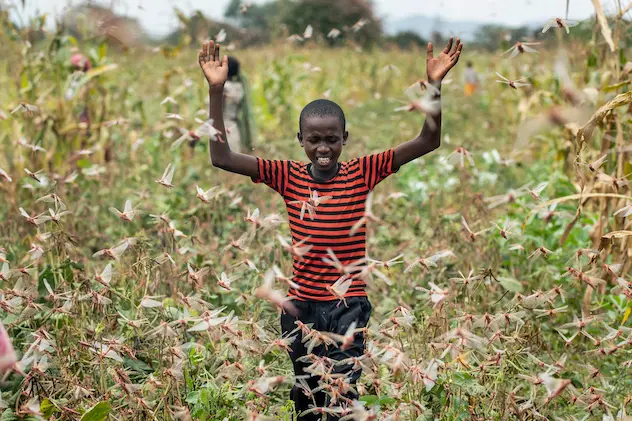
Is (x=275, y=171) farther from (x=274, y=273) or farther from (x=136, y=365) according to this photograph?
(x=136, y=365)

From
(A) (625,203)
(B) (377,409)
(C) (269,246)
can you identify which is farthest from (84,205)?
(A) (625,203)

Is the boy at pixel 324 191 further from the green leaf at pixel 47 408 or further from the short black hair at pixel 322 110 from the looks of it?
the green leaf at pixel 47 408

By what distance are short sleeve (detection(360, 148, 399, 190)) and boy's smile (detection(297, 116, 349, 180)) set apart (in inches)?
4.1

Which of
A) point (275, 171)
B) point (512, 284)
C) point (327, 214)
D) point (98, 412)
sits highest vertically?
point (275, 171)

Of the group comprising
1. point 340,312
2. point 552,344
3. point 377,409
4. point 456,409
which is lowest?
point 552,344

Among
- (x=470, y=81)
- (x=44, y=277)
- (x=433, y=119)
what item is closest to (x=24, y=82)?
(x=44, y=277)

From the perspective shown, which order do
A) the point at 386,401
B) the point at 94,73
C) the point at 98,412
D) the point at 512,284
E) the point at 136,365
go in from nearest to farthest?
the point at 98,412 → the point at 386,401 → the point at 136,365 → the point at 512,284 → the point at 94,73

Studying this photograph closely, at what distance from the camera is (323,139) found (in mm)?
2031

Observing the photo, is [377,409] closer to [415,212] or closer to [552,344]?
[552,344]

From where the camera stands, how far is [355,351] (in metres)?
2.08

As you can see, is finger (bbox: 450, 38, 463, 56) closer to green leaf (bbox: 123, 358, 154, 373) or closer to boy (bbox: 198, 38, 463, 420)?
boy (bbox: 198, 38, 463, 420)

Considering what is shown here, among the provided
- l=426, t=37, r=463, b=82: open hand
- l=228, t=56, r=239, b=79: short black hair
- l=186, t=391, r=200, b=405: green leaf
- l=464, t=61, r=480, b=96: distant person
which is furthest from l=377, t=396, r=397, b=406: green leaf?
l=464, t=61, r=480, b=96: distant person

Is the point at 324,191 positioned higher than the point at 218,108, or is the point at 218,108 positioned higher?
the point at 218,108

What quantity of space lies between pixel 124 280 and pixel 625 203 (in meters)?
2.14
